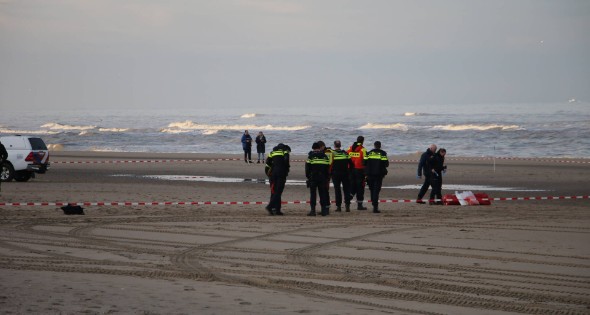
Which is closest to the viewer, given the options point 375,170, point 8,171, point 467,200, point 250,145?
point 375,170

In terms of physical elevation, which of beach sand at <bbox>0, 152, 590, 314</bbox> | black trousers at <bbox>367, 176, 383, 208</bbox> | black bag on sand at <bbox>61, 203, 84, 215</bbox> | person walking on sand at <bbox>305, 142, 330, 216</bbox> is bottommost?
beach sand at <bbox>0, 152, 590, 314</bbox>

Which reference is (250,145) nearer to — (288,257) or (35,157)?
(35,157)

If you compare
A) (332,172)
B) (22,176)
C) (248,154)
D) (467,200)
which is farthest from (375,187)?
(248,154)

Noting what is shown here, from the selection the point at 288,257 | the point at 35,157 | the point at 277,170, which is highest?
the point at 35,157

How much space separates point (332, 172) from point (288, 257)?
23.6 feet

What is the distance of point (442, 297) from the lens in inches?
397

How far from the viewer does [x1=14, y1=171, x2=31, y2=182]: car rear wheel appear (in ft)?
97.9

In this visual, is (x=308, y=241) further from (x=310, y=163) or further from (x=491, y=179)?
(x=491, y=179)

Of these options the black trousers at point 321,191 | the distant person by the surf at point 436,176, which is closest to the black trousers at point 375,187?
the black trousers at point 321,191

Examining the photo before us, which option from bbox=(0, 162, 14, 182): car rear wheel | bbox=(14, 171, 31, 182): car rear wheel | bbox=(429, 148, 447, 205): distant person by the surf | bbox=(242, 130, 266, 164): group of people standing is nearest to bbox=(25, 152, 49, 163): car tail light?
bbox=(0, 162, 14, 182): car rear wheel

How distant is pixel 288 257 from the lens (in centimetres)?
A: 1330

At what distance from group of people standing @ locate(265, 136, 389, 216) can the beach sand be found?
455mm

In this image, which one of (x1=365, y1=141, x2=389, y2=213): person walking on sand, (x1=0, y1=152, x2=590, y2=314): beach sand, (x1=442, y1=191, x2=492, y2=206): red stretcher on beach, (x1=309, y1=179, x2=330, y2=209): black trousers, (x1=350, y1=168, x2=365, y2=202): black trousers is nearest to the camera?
(x1=0, y1=152, x2=590, y2=314): beach sand

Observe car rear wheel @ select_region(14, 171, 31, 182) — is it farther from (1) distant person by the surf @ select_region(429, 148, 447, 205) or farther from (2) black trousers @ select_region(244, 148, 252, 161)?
(1) distant person by the surf @ select_region(429, 148, 447, 205)
